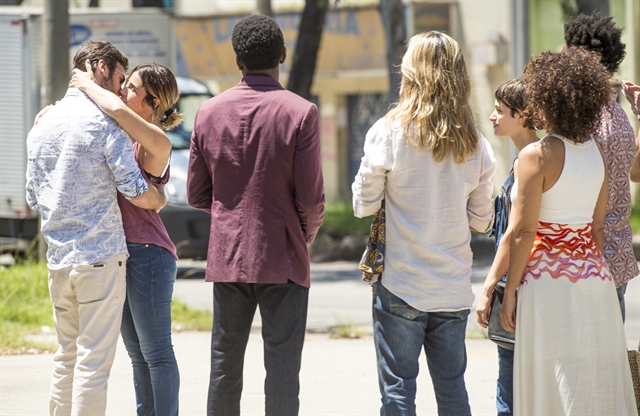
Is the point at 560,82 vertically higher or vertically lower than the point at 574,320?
higher

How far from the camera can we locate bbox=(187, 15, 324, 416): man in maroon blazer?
12.8 feet

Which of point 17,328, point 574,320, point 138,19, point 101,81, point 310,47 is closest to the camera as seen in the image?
point 574,320

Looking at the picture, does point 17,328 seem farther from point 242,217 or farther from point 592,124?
point 592,124

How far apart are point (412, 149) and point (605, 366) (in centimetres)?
115

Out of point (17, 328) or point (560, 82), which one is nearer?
point (560, 82)

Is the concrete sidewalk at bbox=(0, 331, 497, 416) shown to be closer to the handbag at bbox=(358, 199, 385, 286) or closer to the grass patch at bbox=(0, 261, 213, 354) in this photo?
the grass patch at bbox=(0, 261, 213, 354)

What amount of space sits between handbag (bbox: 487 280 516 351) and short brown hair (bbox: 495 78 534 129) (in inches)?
32.6

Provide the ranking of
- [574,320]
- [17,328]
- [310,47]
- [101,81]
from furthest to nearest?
[310,47] → [17,328] → [101,81] → [574,320]

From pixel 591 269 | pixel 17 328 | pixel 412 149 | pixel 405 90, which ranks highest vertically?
pixel 405 90

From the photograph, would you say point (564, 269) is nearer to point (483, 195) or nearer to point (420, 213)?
point (483, 195)

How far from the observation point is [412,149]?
12.9ft

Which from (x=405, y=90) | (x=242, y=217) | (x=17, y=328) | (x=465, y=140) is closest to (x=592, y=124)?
(x=465, y=140)

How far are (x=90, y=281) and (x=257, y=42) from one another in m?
1.24

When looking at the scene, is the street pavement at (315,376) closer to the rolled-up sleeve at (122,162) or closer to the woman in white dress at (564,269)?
the woman in white dress at (564,269)
